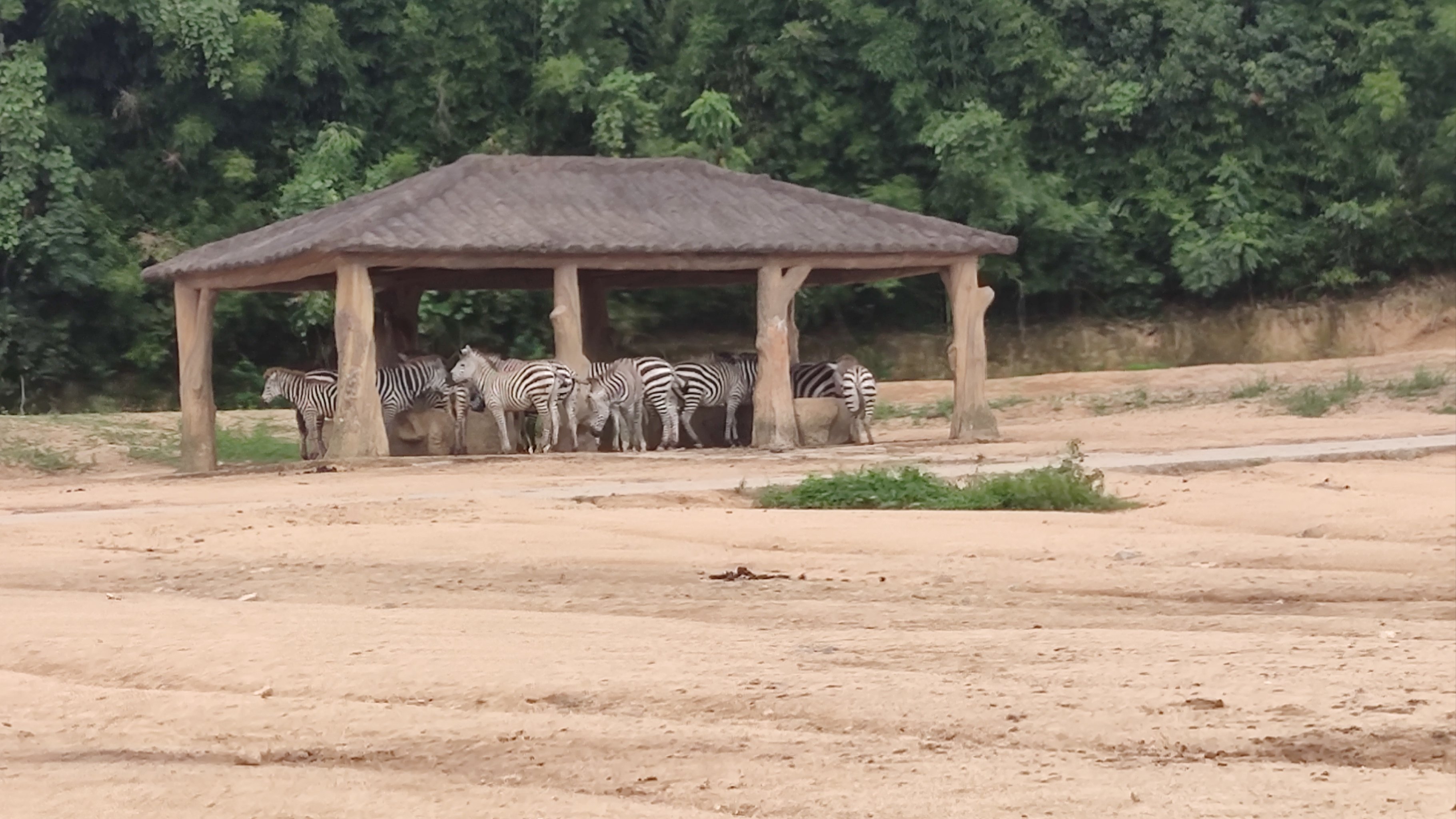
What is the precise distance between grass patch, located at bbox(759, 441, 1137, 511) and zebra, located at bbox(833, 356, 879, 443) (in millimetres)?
7588

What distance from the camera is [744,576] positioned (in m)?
9.69

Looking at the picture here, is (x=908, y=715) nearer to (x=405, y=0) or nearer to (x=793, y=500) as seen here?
(x=793, y=500)

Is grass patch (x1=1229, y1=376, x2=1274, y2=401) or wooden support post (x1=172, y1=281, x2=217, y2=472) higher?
wooden support post (x1=172, y1=281, x2=217, y2=472)

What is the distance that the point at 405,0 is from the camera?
3591 cm

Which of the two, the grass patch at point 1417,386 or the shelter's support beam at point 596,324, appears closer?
the shelter's support beam at point 596,324

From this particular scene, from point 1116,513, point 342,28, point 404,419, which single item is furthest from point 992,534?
point 342,28

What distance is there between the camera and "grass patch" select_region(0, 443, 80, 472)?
2219cm

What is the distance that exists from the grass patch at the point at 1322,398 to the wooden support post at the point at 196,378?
1346 cm

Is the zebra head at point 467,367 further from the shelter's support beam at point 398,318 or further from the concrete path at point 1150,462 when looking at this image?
the concrete path at point 1150,462

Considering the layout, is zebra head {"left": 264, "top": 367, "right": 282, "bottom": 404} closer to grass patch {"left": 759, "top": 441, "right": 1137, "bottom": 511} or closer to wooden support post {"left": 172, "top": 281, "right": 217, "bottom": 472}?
wooden support post {"left": 172, "top": 281, "right": 217, "bottom": 472}

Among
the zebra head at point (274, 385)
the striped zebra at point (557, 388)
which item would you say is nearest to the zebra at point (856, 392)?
the striped zebra at point (557, 388)

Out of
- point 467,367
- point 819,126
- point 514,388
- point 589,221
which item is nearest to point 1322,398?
point 589,221

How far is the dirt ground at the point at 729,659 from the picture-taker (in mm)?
5434

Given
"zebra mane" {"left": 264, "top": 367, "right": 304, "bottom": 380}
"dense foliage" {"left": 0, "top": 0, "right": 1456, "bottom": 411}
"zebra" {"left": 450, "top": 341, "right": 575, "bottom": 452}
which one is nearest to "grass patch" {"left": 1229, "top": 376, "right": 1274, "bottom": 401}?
"dense foliage" {"left": 0, "top": 0, "right": 1456, "bottom": 411}
